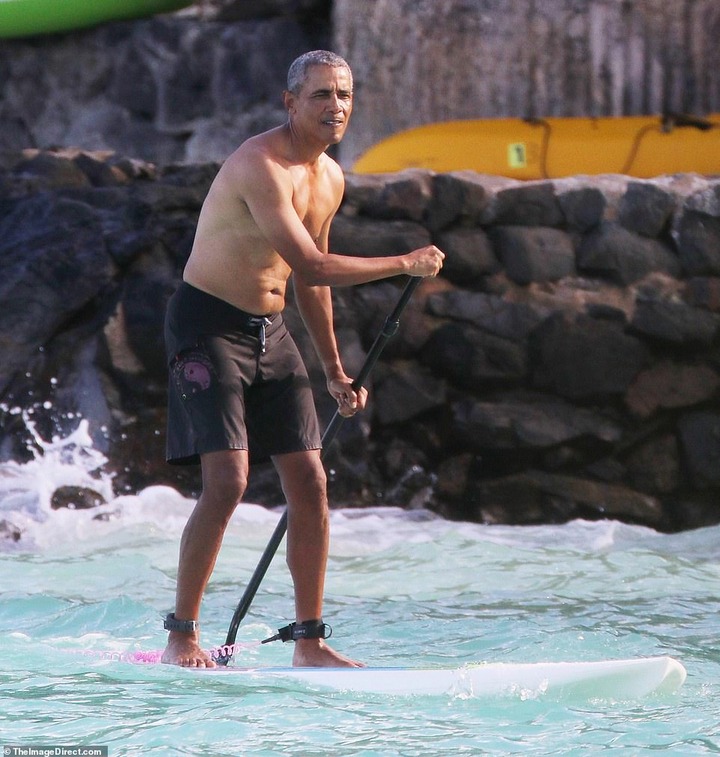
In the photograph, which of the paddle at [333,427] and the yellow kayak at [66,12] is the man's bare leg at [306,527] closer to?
the paddle at [333,427]

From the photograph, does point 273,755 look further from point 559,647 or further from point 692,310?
point 692,310

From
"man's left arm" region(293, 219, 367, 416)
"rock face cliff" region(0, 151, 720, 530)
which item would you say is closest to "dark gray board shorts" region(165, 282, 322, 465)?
"man's left arm" region(293, 219, 367, 416)

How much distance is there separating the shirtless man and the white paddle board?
1.01ft

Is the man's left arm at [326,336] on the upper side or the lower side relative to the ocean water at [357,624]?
upper

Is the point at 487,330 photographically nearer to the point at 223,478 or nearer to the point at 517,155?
the point at 517,155

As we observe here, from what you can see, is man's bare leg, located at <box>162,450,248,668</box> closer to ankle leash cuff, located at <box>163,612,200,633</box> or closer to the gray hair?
ankle leash cuff, located at <box>163,612,200,633</box>

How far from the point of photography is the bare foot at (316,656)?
156 inches

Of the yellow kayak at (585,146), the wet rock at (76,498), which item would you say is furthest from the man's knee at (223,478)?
the yellow kayak at (585,146)

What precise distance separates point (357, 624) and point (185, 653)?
111 centimetres

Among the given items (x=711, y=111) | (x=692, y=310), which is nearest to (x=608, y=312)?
(x=692, y=310)

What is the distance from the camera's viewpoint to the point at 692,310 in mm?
7574

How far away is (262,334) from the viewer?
404cm

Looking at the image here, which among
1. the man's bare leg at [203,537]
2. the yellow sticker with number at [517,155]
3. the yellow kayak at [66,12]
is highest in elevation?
the yellow kayak at [66,12]

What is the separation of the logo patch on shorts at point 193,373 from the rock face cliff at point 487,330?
341 cm
